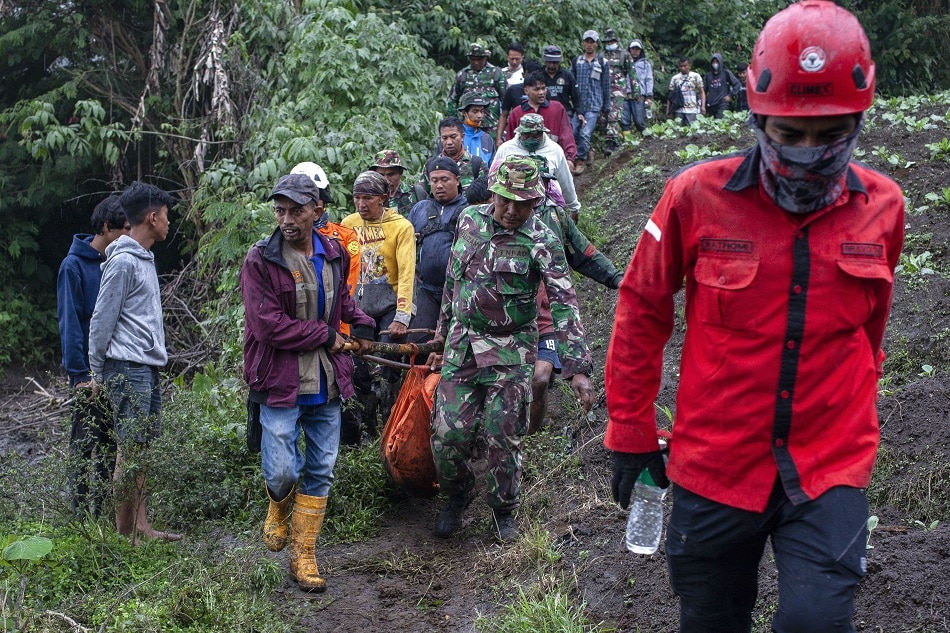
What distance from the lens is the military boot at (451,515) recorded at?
246 inches

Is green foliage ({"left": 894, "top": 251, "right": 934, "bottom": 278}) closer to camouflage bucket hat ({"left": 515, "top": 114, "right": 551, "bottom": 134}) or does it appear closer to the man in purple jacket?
camouflage bucket hat ({"left": 515, "top": 114, "right": 551, "bottom": 134})

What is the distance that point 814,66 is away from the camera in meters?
2.76

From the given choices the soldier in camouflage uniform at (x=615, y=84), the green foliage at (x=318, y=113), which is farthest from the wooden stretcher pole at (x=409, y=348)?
the soldier in camouflage uniform at (x=615, y=84)

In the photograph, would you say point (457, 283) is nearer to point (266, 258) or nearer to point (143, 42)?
point (266, 258)

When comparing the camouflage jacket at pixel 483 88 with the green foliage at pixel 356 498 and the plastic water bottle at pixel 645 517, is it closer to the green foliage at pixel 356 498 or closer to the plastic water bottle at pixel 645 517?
the green foliage at pixel 356 498

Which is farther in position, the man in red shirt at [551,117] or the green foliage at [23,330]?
the green foliage at [23,330]

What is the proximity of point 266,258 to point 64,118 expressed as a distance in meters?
12.7

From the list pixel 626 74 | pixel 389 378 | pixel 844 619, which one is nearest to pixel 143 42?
pixel 626 74

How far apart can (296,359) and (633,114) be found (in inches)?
572

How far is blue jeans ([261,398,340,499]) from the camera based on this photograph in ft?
17.4

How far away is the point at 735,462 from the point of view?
2947 mm

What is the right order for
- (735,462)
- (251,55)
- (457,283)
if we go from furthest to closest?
(251,55), (457,283), (735,462)

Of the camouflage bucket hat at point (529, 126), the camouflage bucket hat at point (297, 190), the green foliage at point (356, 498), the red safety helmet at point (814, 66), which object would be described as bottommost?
the green foliage at point (356, 498)

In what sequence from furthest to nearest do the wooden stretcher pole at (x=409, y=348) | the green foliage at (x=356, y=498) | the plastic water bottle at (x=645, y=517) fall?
the green foliage at (x=356, y=498)
the wooden stretcher pole at (x=409, y=348)
the plastic water bottle at (x=645, y=517)
